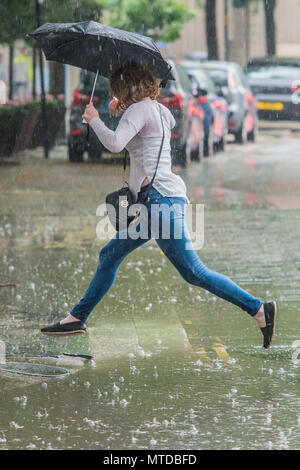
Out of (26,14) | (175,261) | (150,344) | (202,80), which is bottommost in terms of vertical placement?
(150,344)

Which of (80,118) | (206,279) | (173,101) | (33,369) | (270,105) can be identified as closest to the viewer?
(33,369)

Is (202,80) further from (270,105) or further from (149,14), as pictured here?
(149,14)

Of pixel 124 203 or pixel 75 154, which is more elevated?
pixel 124 203

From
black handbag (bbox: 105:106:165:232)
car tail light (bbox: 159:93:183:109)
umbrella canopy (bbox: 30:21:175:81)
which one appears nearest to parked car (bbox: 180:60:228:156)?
car tail light (bbox: 159:93:183:109)

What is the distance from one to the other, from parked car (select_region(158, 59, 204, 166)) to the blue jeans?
13.3 metres

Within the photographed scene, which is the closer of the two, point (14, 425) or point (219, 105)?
point (14, 425)

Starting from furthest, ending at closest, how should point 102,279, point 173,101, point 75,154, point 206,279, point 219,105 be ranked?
point 219,105 → point 75,154 → point 173,101 → point 102,279 → point 206,279

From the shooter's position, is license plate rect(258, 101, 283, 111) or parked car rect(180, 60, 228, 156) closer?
parked car rect(180, 60, 228, 156)

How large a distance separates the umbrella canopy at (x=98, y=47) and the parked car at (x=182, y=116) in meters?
12.7

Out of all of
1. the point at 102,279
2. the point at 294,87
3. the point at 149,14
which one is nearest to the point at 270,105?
the point at 294,87

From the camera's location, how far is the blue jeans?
677 centimetres

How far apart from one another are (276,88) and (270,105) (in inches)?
28.3

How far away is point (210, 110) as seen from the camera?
2412 cm

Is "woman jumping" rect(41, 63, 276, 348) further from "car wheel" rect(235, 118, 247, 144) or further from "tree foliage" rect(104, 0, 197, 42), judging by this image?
"tree foliage" rect(104, 0, 197, 42)
